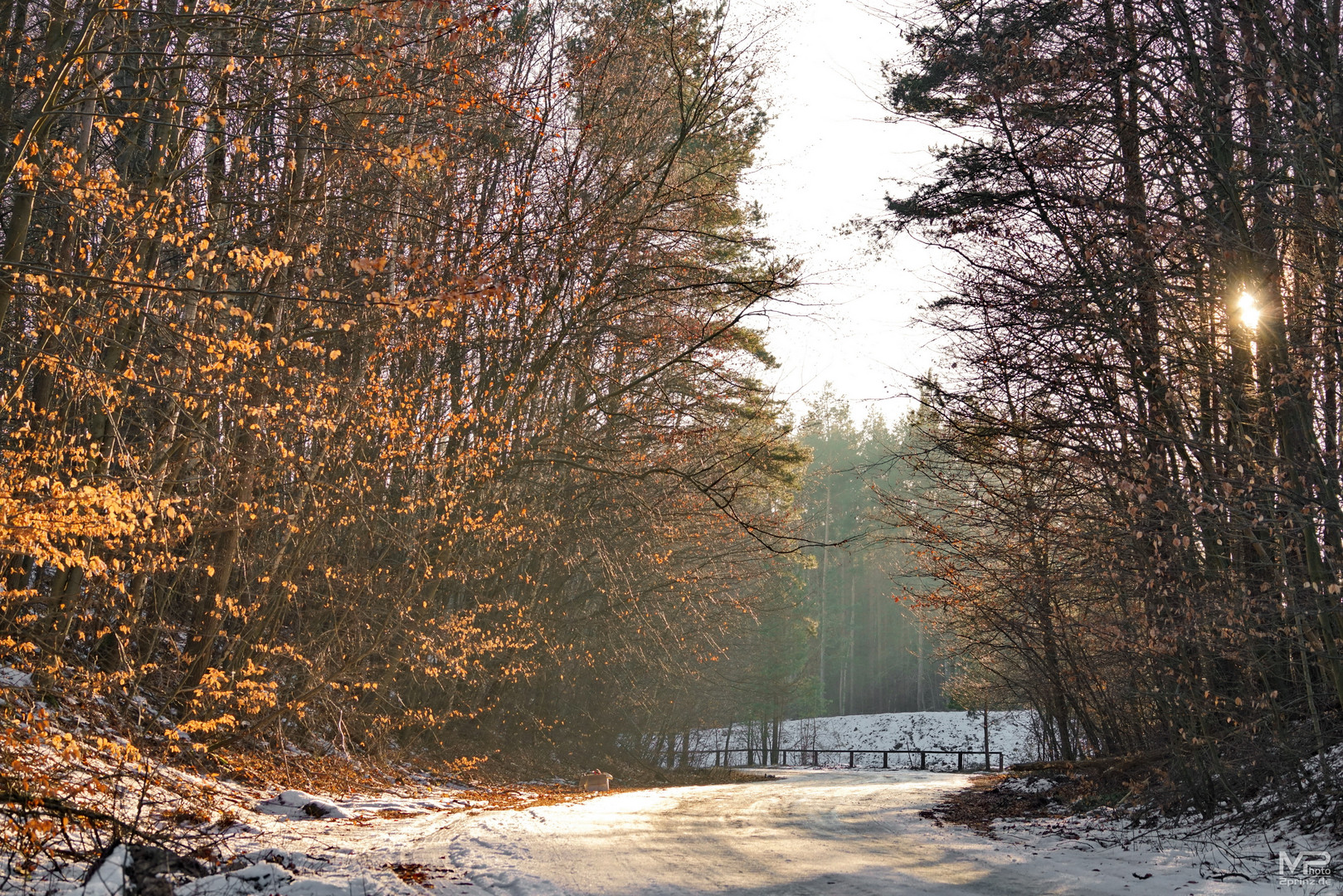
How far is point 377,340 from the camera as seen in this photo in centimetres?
1024

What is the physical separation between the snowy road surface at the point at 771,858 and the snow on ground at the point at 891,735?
3018 centimetres

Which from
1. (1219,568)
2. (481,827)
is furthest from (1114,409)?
Result: (481,827)

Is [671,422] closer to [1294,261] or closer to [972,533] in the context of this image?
[972,533]

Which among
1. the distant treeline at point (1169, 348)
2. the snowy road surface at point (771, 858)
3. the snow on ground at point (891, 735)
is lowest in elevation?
the snow on ground at point (891, 735)

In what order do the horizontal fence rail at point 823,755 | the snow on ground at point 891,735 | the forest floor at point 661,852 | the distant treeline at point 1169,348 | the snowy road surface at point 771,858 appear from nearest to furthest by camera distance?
the forest floor at point 661,852 → the snowy road surface at point 771,858 → the distant treeline at point 1169,348 → the horizontal fence rail at point 823,755 → the snow on ground at point 891,735

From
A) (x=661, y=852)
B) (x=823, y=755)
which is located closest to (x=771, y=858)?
(x=661, y=852)

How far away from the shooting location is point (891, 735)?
47.2m

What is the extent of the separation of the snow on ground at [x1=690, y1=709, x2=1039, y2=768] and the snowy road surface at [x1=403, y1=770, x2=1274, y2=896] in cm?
3018

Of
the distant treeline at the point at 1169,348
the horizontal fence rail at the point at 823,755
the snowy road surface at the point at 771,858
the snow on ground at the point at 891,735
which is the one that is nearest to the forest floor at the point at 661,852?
the snowy road surface at the point at 771,858

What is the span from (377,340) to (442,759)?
27.2 feet

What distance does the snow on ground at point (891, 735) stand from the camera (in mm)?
42000

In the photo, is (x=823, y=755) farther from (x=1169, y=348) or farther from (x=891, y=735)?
(x=1169, y=348)

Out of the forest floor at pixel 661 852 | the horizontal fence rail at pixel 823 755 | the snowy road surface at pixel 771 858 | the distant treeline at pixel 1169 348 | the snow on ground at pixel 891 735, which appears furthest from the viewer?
the snow on ground at pixel 891 735

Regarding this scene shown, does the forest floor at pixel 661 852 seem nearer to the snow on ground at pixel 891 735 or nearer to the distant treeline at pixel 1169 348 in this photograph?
the distant treeline at pixel 1169 348
